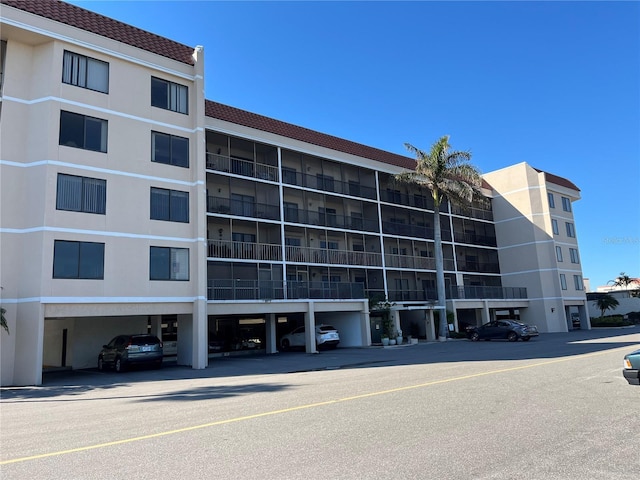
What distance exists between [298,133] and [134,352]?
1907cm

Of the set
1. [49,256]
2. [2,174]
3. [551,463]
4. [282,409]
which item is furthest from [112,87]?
[551,463]

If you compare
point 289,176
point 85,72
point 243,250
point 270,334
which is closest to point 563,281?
point 289,176

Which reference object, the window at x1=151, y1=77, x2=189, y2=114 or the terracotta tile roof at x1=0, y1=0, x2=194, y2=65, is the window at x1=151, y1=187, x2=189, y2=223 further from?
the terracotta tile roof at x1=0, y1=0, x2=194, y2=65

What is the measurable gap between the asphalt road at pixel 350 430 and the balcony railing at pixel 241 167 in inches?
709

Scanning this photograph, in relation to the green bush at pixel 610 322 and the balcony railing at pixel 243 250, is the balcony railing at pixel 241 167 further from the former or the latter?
the green bush at pixel 610 322

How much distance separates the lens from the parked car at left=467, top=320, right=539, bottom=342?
3081 centimetres

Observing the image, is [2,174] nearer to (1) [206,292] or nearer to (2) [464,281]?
(1) [206,292]

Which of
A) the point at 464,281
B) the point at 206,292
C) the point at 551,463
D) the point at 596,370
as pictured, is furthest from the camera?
the point at 464,281

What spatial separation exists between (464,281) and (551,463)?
1679 inches

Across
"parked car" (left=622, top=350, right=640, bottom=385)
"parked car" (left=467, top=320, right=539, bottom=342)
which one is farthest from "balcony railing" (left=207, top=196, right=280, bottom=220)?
"parked car" (left=622, top=350, right=640, bottom=385)

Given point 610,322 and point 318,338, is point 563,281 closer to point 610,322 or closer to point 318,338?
point 610,322

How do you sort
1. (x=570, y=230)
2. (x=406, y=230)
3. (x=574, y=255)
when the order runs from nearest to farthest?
1. (x=406, y=230)
2. (x=574, y=255)
3. (x=570, y=230)

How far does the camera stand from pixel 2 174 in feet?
66.5

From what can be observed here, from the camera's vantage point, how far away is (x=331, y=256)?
34.4 metres
